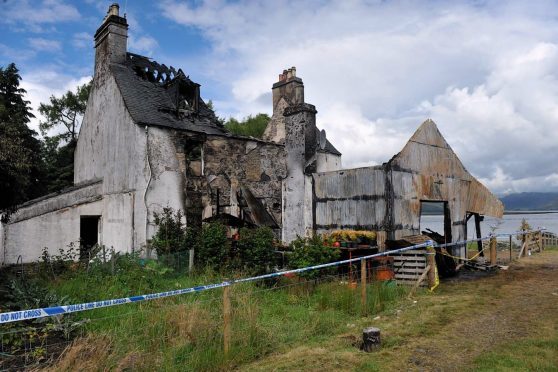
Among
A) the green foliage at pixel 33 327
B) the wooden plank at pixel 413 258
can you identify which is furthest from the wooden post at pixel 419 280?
the green foliage at pixel 33 327

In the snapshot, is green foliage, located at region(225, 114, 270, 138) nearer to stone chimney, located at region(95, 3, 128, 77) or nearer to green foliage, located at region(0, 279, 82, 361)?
stone chimney, located at region(95, 3, 128, 77)

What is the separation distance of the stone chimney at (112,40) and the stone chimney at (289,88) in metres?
8.43

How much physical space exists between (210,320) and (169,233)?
911 centimetres

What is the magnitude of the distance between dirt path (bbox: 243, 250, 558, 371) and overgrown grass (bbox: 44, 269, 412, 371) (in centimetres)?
39

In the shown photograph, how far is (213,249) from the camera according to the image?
1236cm

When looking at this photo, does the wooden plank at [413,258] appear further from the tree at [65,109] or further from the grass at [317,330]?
the tree at [65,109]

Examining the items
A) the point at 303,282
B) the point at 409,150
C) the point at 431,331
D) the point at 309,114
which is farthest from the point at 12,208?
the point at 409,150

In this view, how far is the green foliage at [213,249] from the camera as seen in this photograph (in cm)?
1216

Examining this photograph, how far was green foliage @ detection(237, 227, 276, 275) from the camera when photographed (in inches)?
435

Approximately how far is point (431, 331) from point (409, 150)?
780 centimetres

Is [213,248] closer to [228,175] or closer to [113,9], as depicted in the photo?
[228,175]

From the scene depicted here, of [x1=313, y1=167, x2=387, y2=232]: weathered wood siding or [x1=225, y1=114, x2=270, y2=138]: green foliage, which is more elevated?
[x1=225, y1=114, x2=270, y2=138]: green foliage

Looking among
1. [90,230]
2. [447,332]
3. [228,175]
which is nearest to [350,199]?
[228,175]

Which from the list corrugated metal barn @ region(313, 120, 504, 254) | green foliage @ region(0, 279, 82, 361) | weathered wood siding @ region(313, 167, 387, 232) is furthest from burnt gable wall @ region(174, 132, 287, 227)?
green foliage @ region(0, 279, 82, 361)
